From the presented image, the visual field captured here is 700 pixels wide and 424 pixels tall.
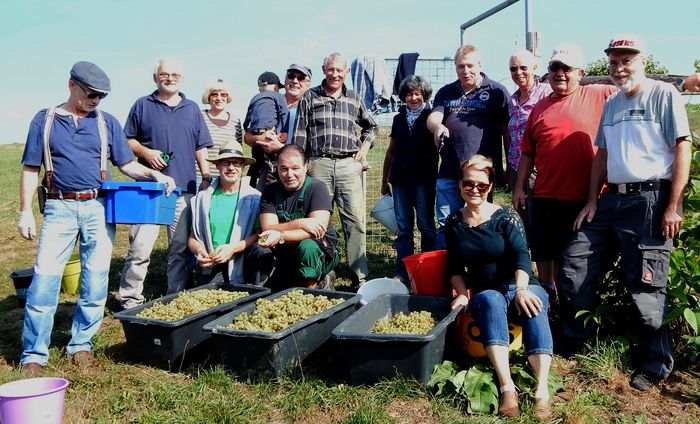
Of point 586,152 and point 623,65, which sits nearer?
point 623,65

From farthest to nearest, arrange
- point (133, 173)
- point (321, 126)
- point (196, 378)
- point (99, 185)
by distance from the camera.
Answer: point (321, 126) → point (133, 173) → point (99, 185) → point (196, 378)

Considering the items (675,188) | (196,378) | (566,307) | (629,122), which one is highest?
(629,122)

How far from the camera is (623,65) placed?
3.52 metres

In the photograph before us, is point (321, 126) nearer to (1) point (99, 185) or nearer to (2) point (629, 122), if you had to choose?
(1) point (99, 185)

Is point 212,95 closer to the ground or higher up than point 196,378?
higher up

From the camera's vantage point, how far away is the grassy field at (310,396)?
3.18m

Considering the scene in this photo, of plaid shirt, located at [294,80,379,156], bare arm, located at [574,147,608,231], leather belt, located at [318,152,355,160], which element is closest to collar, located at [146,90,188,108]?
plaid shirt, located at [294,80,379,156]

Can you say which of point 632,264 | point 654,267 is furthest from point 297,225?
point 654,267

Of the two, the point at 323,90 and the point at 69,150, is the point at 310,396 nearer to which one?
the point at 69,150

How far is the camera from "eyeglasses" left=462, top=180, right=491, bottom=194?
11.8 feet

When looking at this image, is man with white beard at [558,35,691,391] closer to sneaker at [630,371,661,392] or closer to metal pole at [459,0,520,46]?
sneaker at [630,371,661,392]

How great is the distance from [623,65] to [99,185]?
342 centimetres

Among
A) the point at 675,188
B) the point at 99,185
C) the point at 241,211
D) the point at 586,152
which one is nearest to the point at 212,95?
the point at 241,211

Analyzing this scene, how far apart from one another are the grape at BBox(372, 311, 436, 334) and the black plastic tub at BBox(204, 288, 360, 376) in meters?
0.35
